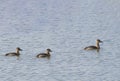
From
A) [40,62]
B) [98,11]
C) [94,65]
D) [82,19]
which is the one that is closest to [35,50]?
[40,62]

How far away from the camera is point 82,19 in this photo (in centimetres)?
5450

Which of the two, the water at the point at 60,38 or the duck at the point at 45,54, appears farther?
the duck at the point at 45,54

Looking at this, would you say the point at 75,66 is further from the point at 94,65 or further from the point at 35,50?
the point at 35,50

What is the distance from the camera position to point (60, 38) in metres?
48.0

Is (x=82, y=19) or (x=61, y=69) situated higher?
(x=82, y=19)

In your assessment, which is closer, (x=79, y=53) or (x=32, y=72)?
(x=32, y=72)

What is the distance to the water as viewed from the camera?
39.9 metres

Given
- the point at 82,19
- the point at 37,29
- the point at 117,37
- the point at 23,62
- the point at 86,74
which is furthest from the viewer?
the point at 82,19

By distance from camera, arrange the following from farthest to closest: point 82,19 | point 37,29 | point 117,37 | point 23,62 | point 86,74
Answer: point 82,19 → point 37,29 → point 117,37 → point 23,62 → point 86,74

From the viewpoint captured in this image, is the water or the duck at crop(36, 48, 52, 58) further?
the duck at crop(36, 48, 52, 58)

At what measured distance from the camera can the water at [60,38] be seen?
39.9 m

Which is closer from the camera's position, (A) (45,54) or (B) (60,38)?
(A) (45,54)

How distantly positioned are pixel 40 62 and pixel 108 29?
30.5ft

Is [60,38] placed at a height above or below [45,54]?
above
